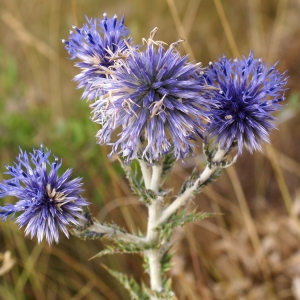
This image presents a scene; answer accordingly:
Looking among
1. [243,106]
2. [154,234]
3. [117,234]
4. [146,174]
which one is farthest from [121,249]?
[243,106]

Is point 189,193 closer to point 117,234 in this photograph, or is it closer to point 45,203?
point 117,234

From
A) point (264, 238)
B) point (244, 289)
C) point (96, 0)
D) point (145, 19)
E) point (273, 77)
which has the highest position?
point (96, 0)

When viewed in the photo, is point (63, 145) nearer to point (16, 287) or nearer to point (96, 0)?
point (16, 287)

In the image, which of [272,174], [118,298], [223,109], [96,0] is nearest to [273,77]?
[223,109]

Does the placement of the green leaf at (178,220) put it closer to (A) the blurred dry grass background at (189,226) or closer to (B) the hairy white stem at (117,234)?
(B) the hairy white stem at (117,234)

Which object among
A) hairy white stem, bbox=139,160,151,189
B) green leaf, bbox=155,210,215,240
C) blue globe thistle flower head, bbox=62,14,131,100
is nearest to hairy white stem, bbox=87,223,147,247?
green leaf, bbox=155,210,215,240

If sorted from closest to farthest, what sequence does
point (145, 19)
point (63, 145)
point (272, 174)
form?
point (63, 145)
point (272, 174)
point (145, 19)
